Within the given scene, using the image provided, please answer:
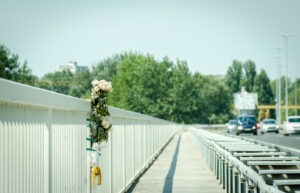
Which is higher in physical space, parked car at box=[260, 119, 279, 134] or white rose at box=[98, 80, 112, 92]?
white rose at box=[98, 80, 112, 92]

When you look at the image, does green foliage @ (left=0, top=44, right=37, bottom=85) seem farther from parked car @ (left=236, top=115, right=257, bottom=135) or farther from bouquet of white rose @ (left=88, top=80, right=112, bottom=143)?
bouquet of white rose @ (left=88, top=80, right=112, bottom=143)

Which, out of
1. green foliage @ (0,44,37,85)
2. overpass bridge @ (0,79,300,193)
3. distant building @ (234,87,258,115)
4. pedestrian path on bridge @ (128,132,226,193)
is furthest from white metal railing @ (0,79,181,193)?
distant building @ (234,87,258,115)

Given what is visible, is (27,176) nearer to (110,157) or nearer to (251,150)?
(110,157)

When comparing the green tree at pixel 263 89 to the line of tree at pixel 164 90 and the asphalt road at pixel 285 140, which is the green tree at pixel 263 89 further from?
the asphalt road at pixel 285 140

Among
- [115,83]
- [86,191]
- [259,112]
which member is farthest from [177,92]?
[86,191]

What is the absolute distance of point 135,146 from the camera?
17.2 meters

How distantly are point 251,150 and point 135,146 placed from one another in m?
4.28

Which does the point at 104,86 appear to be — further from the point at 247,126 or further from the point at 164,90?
the point at 164,90

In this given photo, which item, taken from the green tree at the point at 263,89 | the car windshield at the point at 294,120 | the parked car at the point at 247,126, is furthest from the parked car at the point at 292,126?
the green tree at the point at 263,89

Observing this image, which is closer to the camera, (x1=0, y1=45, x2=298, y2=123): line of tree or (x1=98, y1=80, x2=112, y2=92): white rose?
(x1=98, y1=80, x2=112, y2=92): white rose

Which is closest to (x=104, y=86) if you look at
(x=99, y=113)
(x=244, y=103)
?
(x=99, y=113)

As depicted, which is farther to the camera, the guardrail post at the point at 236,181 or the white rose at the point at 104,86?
the guardrail post at the point at 236,181

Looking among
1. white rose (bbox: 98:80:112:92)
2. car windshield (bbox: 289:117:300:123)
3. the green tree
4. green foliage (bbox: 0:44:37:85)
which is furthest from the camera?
the green tree

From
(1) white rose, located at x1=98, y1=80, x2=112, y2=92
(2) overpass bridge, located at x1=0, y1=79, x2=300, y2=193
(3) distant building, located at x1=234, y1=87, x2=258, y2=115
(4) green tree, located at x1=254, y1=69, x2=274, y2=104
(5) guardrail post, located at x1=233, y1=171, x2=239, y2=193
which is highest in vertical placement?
(4) green tree, located at x1=254, y1=69, x2=274, y2=104
